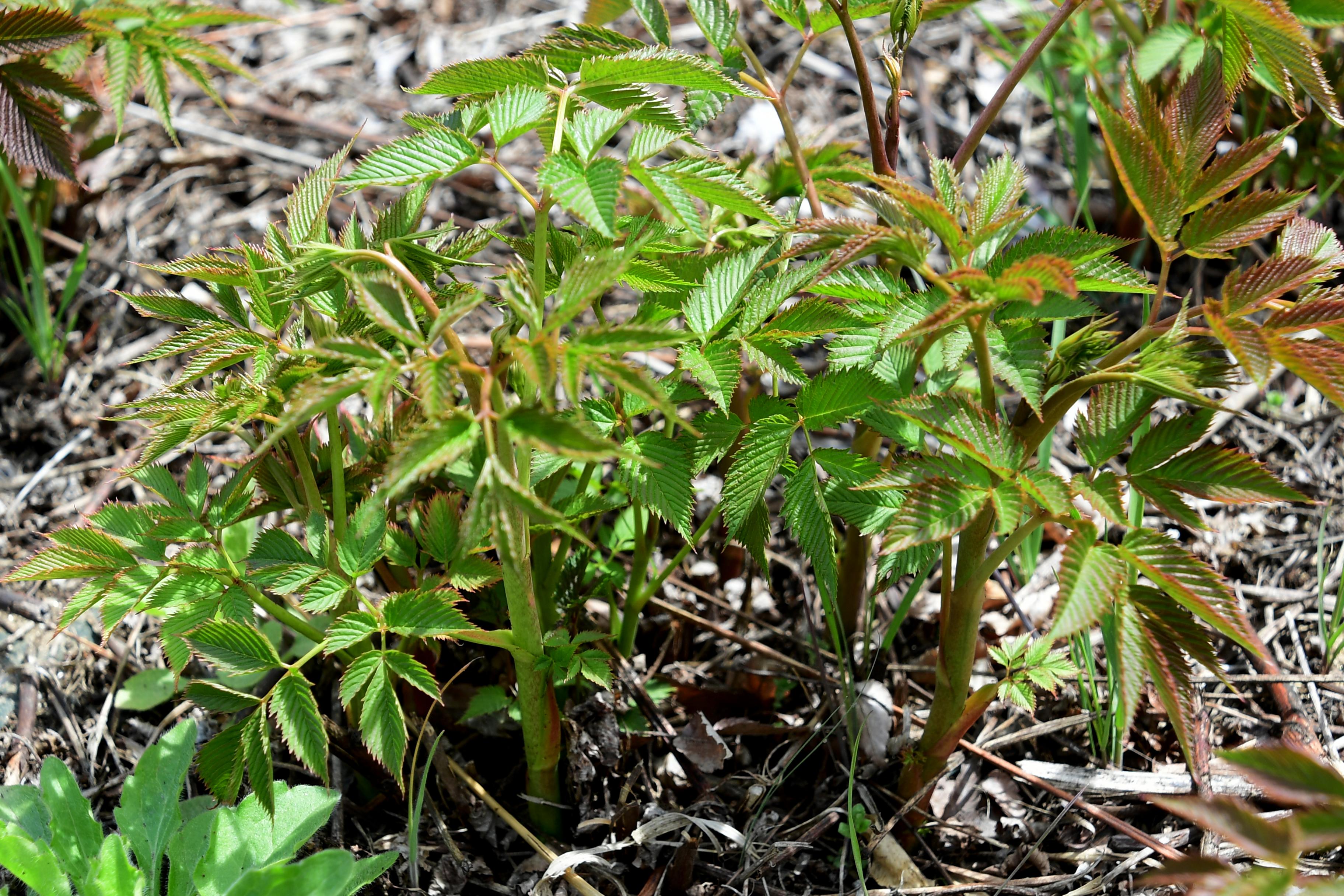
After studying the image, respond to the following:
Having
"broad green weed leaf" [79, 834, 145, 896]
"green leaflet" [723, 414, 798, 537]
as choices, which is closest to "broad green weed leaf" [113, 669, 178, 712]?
"broad green weed leaf" [79, 834, 145, 896]

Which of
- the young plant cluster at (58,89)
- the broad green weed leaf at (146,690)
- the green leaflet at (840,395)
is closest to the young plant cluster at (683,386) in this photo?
the green leaflet at (840,395)

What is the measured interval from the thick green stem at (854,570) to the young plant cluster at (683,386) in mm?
42

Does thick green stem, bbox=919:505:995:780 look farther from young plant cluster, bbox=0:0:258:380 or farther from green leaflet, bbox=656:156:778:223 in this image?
young plant cluster, bbox=0:0:258:380

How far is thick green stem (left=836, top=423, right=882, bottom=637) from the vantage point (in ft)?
5.41

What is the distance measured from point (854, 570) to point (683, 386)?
0.54 metres

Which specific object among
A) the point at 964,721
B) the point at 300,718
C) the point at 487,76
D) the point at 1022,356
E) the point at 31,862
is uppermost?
the point at 487,76

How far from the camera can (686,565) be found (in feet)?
6.92

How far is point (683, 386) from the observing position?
144cm

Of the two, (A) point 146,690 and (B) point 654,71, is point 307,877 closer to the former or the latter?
(A) point 146,690

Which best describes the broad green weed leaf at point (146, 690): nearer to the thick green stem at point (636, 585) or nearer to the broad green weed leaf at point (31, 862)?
the broad green weed leaf at point (31, 862)

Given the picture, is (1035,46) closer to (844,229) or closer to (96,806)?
(844,229)

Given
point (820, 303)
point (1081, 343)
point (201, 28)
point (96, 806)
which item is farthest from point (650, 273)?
point (201, 28)

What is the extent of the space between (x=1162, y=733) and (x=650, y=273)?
1233mm

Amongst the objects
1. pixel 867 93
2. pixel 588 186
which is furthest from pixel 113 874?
pixel 867 93
